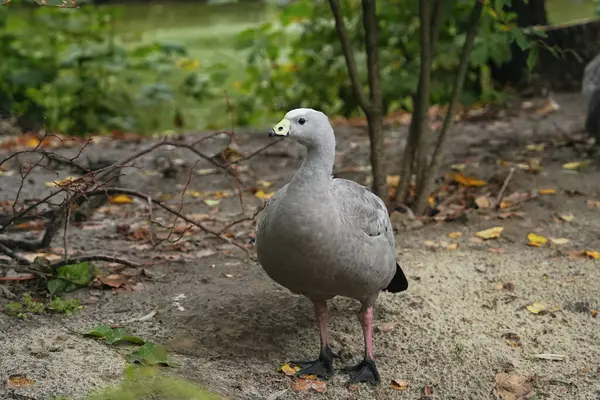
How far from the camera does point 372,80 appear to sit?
4777 millimetres

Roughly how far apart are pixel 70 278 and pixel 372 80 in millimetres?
2024

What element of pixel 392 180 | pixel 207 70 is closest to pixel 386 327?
pixel 392 180

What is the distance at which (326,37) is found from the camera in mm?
7605

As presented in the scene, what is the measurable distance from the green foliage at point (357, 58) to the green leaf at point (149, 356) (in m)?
3.88

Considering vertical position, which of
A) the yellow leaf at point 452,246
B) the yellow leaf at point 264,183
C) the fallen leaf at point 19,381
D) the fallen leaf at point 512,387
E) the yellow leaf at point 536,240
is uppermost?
the fallen leaf at point 19,381

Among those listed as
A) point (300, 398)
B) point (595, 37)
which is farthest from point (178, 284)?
point (595, 37)

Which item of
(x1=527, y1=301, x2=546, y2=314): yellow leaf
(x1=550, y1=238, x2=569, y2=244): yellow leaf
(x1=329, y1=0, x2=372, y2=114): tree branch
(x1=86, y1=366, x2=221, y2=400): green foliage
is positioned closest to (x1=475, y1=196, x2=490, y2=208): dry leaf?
(x1=550, y1=238, x2=569, y2=244): yellow leaf

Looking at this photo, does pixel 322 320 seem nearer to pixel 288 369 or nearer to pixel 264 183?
pixel 288 369

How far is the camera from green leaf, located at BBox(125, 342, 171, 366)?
121 inches

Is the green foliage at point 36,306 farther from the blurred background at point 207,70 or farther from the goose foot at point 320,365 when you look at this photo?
the blurred background at point 207,70

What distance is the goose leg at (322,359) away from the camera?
331cm

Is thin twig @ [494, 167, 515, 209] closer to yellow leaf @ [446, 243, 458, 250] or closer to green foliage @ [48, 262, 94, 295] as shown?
yellow leaf @ [446, 243, 458, 250]

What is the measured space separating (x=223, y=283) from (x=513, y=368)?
143 cm

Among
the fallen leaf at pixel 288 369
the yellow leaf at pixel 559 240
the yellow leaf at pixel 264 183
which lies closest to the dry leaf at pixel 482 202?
the yellow leaf at pixel 559 240
